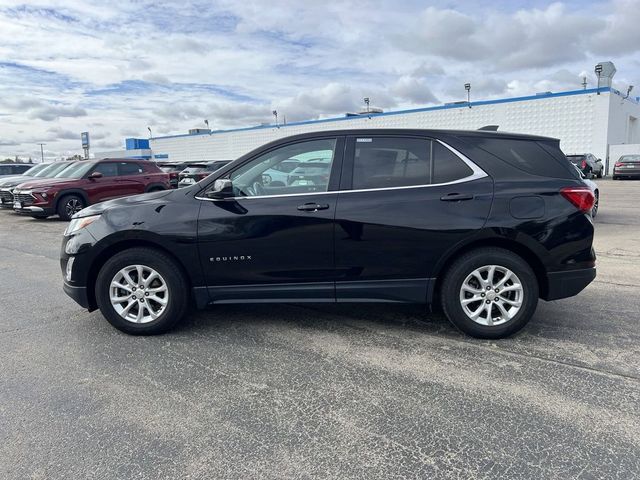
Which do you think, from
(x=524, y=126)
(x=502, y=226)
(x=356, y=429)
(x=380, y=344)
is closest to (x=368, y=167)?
(x=502, y=226)

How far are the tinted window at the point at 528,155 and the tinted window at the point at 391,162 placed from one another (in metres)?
0.49

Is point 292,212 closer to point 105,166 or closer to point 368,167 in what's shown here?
point 368,167

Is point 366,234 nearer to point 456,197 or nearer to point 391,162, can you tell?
point 391,162

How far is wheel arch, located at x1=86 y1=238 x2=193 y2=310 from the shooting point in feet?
13.6

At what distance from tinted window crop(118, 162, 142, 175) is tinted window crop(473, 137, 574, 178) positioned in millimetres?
12333

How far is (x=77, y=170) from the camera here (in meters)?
13.7

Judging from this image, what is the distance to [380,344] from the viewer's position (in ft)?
13.1

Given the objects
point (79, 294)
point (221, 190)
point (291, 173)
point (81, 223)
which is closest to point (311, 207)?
point (291, 173)

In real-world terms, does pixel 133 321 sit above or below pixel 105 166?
below

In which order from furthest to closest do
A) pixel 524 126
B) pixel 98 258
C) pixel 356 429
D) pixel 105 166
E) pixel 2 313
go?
1. pixel 524 126
2. pixel 105 166
3. pixel 2 313
4. pixel 98 258
5. pixel 356 429

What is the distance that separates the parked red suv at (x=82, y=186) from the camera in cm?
1272

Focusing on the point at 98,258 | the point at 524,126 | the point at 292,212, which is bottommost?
the point at 98,258

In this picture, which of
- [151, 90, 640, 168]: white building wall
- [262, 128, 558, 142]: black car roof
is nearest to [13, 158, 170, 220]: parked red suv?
[262, 128, 558, 142]: black car roof

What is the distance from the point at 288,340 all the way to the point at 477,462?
1975 mm
